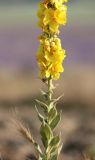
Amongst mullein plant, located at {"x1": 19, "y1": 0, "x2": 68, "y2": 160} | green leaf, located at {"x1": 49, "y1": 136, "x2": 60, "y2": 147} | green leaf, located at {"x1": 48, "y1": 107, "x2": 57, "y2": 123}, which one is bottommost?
green leaf, located at {"x1": 49, "y1": 136, "x2": 60, "y2": 147}

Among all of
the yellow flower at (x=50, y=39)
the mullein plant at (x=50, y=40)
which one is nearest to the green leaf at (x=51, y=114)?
the mullein plant at (x=50, y=40)

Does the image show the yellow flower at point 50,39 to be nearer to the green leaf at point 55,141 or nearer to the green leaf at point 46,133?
the green leaf at point 46,133

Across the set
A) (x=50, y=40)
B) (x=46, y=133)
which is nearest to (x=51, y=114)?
(x=46, y=133)

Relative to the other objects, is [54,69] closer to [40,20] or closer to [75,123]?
[40,20]

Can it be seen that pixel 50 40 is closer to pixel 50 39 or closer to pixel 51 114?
pixel 50 39

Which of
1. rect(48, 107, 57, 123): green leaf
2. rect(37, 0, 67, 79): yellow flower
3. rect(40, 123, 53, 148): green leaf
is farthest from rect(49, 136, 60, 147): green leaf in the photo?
rect(37, 0, 67, 79): yellow flower

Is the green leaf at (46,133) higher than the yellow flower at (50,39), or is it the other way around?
the yellow flower at (50,39)

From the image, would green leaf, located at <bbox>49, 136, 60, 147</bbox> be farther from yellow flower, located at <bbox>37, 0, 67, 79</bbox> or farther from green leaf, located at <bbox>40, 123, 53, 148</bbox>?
yellow flower, located at <bbox>37, 0, 67, 79</bbox>

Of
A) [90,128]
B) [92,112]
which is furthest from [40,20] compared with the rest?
[92,112]

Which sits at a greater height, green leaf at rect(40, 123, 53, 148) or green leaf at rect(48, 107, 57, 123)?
green leaf at rect(48, 107, 57, 123)

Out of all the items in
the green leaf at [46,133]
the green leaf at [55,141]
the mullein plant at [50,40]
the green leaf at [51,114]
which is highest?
the mullein plant at [50,40]

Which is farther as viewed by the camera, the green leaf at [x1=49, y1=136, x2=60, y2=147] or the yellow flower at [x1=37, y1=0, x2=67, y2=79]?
the green leaf at [x1=49, y1=136, x2=60, y2=147]
